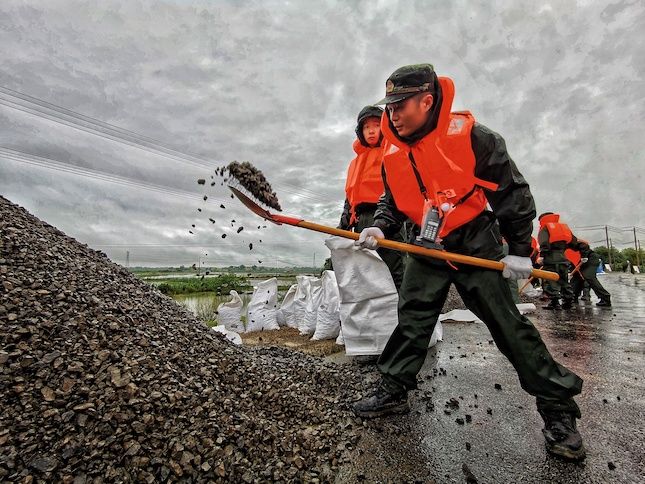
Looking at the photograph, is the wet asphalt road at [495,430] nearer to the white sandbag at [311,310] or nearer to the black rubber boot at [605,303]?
the white sandbag at [311,310]

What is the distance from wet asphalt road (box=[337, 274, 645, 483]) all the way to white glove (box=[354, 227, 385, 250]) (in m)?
1.11

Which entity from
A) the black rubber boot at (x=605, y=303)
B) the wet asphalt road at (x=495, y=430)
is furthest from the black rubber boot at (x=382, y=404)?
the black rubber boot at (x=605, y=303)

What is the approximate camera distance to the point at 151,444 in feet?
4.80

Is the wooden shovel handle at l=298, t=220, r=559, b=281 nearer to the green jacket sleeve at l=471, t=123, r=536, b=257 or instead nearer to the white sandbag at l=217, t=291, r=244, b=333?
the green jacket sleeve at l=471, t=123, r=536, b=257

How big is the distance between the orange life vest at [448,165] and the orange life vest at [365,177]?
49.4 inches

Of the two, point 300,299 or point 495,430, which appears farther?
point 300,299

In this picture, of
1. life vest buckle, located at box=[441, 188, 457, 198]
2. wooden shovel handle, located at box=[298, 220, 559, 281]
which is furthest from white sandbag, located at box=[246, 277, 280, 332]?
life vest buckle, located at box=[441, 188, 457, 198]

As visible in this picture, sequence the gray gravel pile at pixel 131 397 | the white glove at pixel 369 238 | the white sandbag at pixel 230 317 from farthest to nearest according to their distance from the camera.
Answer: the white sandbag at pixel 230 317, the white glove at pixel 369 238, the gray gravel pile at pixel 131 397

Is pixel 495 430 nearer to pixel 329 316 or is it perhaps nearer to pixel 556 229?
pixel 329 316

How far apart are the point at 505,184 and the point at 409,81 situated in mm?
794

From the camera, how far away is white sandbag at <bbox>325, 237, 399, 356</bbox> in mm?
2992

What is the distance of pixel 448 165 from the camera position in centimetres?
189

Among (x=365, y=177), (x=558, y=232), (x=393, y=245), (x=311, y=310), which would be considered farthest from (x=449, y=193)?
(x=558, y=232)

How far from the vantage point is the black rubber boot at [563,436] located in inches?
63.1
